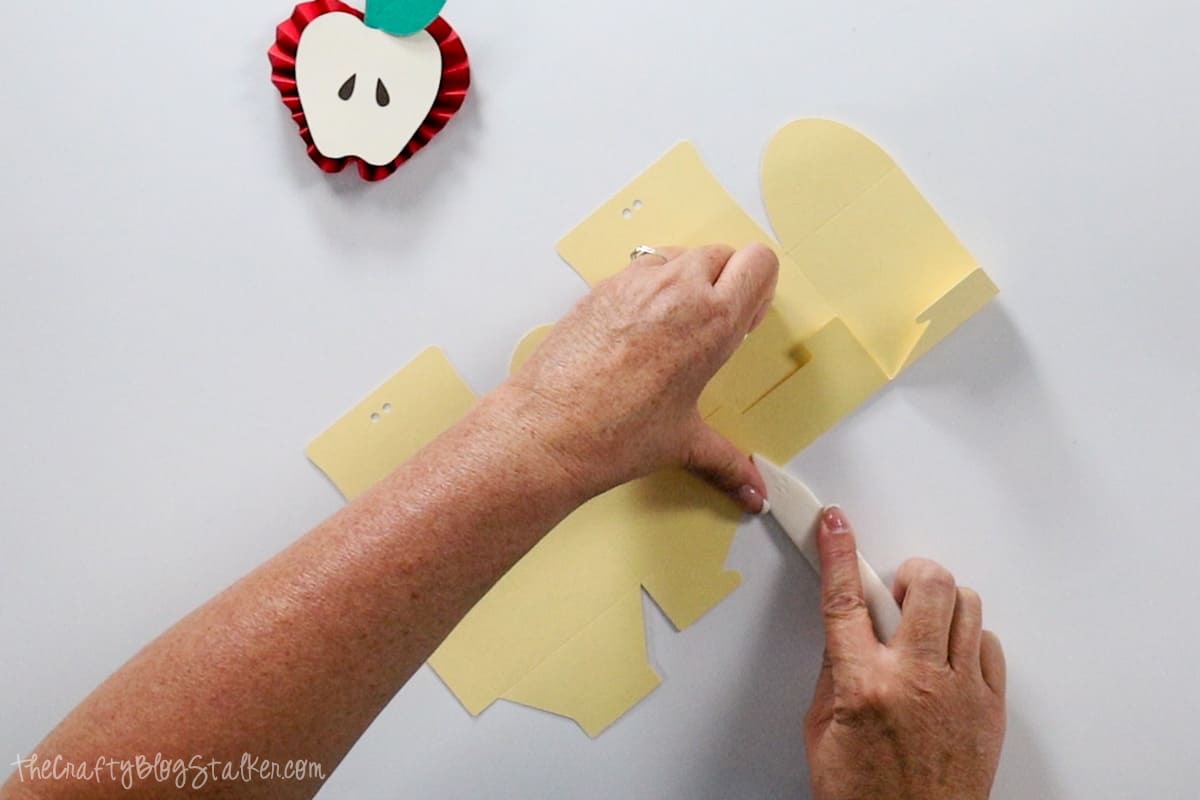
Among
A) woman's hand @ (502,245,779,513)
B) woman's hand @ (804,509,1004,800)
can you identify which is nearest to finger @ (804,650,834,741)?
woman's hand @ (804,509,1004,800)

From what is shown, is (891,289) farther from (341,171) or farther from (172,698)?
(172,698)

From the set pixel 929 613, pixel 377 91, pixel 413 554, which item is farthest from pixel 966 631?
pixel 377 91

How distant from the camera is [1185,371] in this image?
2.77 feet

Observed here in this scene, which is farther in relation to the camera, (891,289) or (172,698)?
(891,289)

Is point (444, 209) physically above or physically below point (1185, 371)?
above

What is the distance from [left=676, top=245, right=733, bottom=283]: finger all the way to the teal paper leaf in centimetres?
34

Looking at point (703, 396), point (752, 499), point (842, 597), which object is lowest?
point (842, 597)

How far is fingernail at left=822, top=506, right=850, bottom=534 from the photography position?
0.85 meters

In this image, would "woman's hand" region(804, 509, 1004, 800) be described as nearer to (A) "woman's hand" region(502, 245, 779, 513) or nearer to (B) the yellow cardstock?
(B) the yellow cardstock

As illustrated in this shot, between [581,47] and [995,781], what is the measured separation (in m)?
0.83

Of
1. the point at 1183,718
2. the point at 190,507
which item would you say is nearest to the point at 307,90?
the point at 190,507

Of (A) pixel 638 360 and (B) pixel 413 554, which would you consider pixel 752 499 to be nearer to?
(A) pixel 638 360

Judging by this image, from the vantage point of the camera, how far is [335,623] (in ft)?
2.08

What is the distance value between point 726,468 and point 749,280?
0.18 metres
